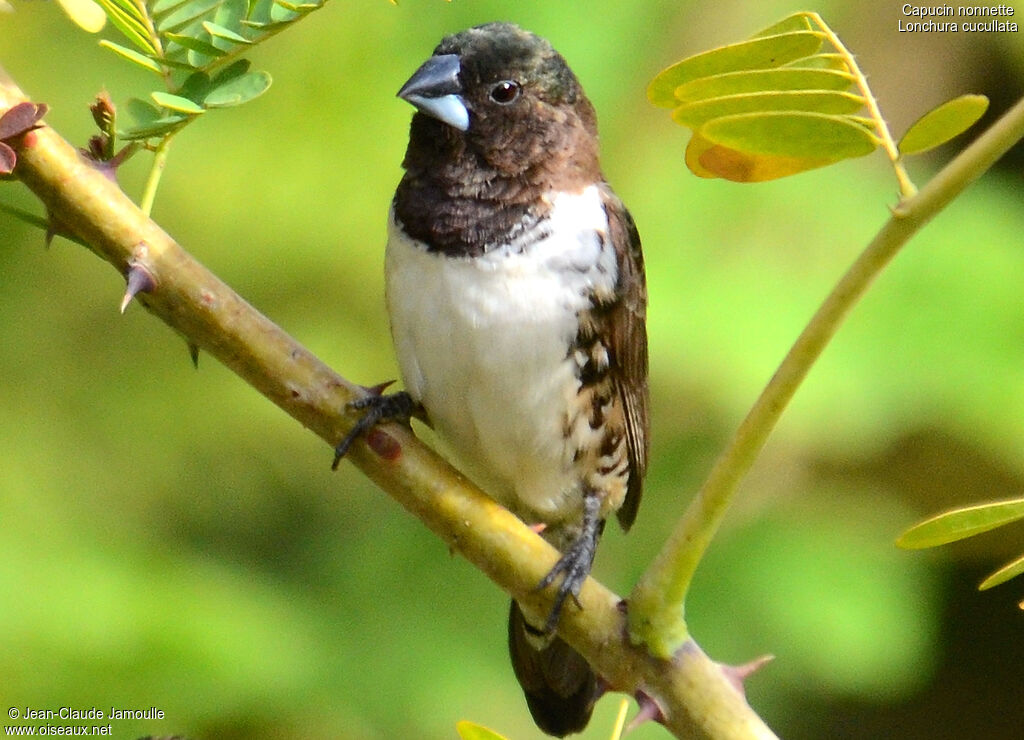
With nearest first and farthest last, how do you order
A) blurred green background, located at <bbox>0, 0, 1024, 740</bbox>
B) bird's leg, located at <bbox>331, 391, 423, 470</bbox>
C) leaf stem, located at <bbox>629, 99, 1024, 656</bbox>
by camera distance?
leaf stem, located at <bbox>629, 99, 1024, 656</bbox> < bird's leg, located at <bbox>331, 391, 423, 470</bbox> < blurred green background, located at <bbox>0, 0, 1024, 740</bbox>

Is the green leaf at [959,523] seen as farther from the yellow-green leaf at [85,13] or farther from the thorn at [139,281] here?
the yellow-green leaf at [85,13]

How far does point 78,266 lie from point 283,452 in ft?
3.08

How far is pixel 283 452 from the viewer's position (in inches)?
165

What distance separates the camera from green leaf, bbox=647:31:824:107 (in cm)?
142

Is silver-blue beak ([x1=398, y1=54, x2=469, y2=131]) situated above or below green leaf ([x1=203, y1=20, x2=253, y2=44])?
above

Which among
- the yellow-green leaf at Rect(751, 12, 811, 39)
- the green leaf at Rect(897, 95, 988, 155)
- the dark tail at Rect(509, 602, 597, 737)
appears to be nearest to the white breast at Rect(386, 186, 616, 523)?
the dark tail at Rect(509, 602, 597, 737)

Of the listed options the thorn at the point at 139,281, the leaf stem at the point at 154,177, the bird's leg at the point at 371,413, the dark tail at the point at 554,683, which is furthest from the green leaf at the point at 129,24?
the dark tail at the point at 554,683

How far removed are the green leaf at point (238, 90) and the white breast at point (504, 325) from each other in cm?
79

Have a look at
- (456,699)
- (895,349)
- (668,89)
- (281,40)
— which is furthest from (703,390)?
(668,89)

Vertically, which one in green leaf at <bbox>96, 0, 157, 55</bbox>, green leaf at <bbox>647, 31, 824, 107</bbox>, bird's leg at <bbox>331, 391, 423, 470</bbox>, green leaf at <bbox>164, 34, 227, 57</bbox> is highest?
green leaf at <bbox>96, 0, 157, 55</bbox>

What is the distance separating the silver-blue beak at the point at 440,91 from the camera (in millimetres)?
2349

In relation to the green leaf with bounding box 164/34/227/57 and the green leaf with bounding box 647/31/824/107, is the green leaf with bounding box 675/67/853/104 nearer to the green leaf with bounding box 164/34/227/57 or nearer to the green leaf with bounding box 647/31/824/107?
the green leaf with bounding box 647/31/824/107

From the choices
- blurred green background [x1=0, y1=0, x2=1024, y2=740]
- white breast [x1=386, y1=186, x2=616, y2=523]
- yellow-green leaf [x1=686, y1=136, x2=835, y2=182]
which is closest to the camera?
yellow-green leaf [x1=686, y1=136, x2=835, y2=182]

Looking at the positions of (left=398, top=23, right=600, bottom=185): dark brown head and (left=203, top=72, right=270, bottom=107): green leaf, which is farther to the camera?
(left=398, top=23, right=600, bottom=185): dark brown head
